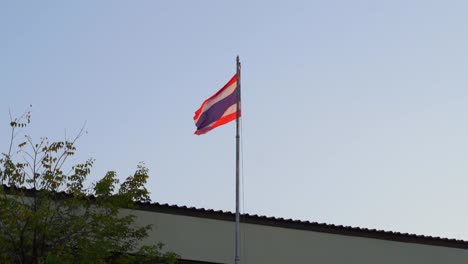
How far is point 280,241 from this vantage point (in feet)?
65.4

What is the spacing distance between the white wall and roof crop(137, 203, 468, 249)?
0.34 ft

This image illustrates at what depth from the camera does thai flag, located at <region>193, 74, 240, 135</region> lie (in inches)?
698

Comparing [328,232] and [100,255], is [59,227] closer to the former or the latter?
[100,255]

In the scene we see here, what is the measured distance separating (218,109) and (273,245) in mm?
4174

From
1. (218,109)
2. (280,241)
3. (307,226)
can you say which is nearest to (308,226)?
(307,226)

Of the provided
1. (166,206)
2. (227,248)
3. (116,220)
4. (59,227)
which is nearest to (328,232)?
(227,248)

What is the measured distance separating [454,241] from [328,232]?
3712mm

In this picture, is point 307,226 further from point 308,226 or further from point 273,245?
point 273,245

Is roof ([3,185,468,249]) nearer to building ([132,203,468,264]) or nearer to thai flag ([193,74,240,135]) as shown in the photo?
building ([132,203,468,264])

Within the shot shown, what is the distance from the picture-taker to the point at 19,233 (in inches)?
607

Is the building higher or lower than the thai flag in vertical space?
lower

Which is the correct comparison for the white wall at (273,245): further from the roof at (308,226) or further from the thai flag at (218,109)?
the thai flag at (218,109)

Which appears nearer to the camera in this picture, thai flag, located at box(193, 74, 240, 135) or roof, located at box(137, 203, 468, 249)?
thai flag, located at box(193, 74, 240, 135)

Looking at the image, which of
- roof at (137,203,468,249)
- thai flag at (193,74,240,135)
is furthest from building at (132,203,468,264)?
thai flag at (193,74,240,135)
